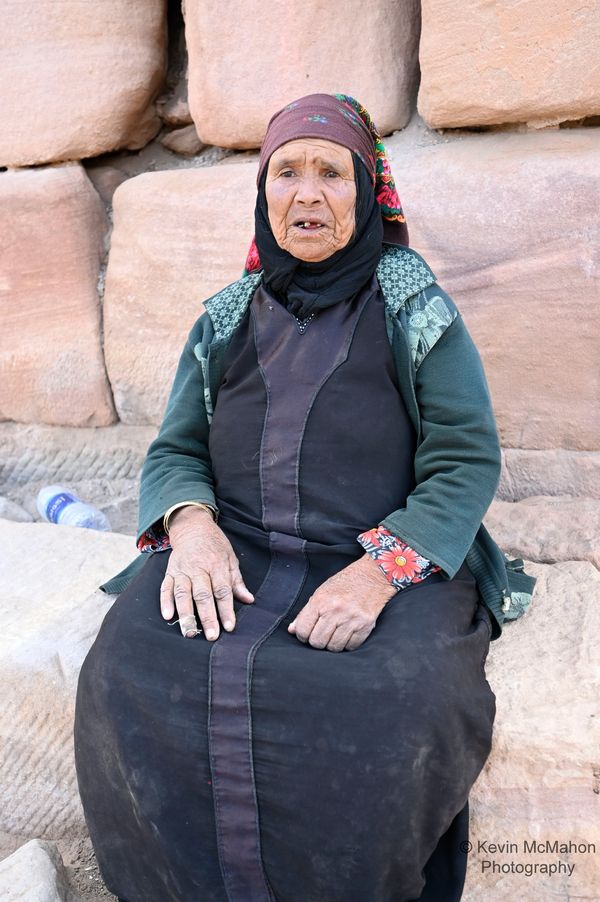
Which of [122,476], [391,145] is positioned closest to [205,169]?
[391,145]

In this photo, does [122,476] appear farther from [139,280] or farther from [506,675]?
[506,675]

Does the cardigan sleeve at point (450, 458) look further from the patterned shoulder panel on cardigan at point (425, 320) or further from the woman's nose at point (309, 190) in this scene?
the woman's nose at point (309, 190)

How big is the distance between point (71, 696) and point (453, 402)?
1.08 meters

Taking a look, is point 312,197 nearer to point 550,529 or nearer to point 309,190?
point 309,190

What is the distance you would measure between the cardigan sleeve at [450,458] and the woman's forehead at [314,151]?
16.5 inches

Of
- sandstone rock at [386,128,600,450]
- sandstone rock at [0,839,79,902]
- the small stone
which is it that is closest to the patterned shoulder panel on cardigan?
sandstone rock at [386,128,600,450]

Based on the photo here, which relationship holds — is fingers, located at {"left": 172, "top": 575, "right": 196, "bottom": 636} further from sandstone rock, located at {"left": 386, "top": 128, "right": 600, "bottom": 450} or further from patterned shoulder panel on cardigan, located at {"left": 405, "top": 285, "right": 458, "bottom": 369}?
sandstone rock, located at {"left": 386, "top": 128, "right": 600, "bottom": 450}

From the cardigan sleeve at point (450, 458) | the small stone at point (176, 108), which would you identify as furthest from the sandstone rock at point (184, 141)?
the cardigan sleeve at point (450, 458)

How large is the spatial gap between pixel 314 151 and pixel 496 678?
115 cm

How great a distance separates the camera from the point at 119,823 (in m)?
1.89

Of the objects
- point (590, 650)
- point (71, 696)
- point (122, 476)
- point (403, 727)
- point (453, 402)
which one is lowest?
point (122, 476)

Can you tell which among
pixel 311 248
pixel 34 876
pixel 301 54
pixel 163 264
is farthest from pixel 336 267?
pixel 34 876

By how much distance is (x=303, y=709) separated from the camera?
176cm

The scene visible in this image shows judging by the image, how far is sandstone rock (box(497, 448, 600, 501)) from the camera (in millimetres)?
2719
